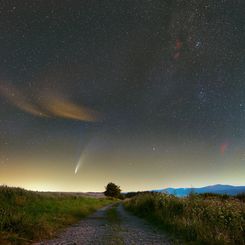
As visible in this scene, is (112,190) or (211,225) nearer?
(211,225)

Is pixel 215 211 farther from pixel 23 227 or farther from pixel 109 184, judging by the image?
pixel 109 184

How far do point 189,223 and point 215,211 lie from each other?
1.26 metres

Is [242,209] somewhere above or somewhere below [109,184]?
below

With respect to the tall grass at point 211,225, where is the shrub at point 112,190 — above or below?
above

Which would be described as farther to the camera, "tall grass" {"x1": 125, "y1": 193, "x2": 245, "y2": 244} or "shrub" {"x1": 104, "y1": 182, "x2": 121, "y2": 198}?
"shrub" {"x1": 104, "y1": 182, "x2": 121, "y2": 198}

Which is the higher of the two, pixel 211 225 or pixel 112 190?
pixel 112 190

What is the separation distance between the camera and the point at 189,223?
41.4 ft

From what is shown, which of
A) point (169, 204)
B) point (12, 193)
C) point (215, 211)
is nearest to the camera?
point (215, 211)

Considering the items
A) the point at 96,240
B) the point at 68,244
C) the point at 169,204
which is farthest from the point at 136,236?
the point at 169,204

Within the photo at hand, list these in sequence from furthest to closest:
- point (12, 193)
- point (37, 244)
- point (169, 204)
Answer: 1. point (12, 193)
2. point (169, 204)
3. point (37, 244)

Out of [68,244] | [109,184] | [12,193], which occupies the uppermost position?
[109,184]

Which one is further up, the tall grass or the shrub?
the shrub

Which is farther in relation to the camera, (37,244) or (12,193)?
(12,193)

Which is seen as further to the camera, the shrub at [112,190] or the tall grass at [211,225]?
the shrub at [112,190]
